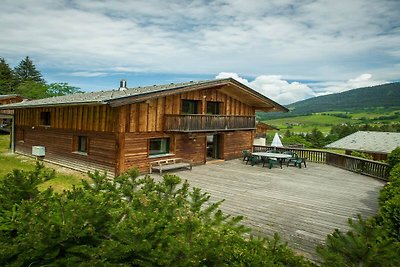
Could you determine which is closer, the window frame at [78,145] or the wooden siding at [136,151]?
the wooden siding at [136,151]

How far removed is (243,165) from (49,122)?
43.9 ft

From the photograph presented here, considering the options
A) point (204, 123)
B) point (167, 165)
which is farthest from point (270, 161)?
point (167, 165)

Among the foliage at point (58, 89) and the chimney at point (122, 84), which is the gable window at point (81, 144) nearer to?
the chimney at point (122, 84)

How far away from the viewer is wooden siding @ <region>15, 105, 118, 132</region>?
14773 mm

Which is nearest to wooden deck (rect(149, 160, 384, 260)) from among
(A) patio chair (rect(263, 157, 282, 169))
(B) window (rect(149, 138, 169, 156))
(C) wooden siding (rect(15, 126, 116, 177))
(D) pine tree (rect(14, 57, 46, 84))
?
(A) patio chair (rect(263, 157, 282, 169))

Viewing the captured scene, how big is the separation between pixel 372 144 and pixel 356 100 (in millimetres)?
144785

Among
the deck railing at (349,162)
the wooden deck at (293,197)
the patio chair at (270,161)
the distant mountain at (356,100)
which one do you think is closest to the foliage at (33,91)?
the deck railing at (349,162)

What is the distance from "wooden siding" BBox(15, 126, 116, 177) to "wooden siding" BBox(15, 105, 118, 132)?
1.11 ft

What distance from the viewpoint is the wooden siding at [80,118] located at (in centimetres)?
1477

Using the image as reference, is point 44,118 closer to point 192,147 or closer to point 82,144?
point 82,144

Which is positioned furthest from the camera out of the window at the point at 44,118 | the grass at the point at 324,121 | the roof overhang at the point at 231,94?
the grass at the point at 324,121

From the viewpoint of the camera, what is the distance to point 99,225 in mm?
3588

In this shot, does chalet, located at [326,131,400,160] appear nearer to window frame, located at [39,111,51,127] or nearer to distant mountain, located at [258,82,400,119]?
window frame, located at [39,111,51,127]

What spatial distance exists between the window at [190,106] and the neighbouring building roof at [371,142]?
61.5 feet
